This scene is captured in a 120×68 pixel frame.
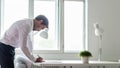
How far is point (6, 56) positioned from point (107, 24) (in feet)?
7.51

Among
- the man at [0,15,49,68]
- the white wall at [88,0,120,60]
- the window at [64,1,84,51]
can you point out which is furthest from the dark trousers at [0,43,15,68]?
the white wall at [88,0,120,60]

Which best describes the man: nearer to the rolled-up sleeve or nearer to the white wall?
the rolled-up sleeve

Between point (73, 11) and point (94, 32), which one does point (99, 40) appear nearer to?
point (94, 32)

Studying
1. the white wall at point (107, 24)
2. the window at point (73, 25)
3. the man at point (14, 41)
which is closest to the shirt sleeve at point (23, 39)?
the man at point (14, 41)

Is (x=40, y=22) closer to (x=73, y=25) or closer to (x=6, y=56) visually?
(x=6, y=56)

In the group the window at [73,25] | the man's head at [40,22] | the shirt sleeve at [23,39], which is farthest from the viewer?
the window at [73,25]

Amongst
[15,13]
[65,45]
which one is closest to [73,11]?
[65,45]

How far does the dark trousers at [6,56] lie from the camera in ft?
10.5

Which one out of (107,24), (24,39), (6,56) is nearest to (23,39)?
(24,39)

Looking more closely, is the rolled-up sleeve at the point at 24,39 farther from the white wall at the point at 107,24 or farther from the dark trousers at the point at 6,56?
the white wall at the point at 107,24

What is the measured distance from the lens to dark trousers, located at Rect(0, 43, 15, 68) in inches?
Answer: 126

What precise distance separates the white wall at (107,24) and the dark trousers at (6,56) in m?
1.91

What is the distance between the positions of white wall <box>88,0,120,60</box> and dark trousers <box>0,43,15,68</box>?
1906mm

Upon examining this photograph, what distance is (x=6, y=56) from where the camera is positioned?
3.23 m
